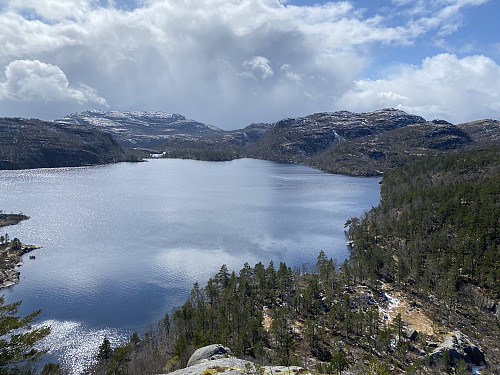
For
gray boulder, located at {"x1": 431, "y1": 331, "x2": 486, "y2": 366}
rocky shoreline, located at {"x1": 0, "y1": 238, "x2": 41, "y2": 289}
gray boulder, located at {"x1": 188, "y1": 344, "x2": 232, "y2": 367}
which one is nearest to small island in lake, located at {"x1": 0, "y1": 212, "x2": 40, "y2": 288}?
rocky shoreline, located at {"x1": 0, "y1": 238, "x2": 41, "y2": 289}

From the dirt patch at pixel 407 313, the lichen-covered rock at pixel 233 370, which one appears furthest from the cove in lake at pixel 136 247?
the lichen-covered rock at pixel 233 370

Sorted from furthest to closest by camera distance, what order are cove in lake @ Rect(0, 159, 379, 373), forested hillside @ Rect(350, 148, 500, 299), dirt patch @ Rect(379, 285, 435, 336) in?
forested hillside @ Rect(350, 148, 500, 299), cove in lake @ Rect(0, 159, 379, 373), dirt patch @ Rect(379, 285, 435, 336)

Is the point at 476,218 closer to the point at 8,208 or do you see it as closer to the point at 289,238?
the point at 289,238

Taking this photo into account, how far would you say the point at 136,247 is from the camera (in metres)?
111

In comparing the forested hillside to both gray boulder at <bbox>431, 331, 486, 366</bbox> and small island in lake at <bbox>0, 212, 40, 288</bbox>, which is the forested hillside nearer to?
gray boulder at <bbox>431, 331, 486, 366</bbox>

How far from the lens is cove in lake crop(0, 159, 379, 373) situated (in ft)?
236

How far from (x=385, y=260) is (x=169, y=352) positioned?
2502 inches

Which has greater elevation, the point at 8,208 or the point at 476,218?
the point at 476,218

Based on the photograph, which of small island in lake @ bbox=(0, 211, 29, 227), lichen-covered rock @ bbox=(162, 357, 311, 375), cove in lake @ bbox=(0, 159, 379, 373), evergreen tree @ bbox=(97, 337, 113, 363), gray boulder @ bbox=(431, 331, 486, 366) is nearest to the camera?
lichen-covered rock @ bbox=(162, 357, 311, 375)

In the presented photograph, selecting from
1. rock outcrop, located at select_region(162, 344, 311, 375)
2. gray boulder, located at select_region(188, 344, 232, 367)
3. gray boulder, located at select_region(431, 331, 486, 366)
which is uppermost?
rock outcrop, located at select_region(162, 344, 311, 375)

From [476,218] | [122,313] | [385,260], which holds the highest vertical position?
[476,218]

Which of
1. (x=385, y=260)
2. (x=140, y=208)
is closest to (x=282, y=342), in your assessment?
(x=385, y=260)

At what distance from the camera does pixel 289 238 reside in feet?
404

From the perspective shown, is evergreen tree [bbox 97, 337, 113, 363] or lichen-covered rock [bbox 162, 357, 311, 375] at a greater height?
lichen-covered rock [bbox 162, 357, 311, 375]
